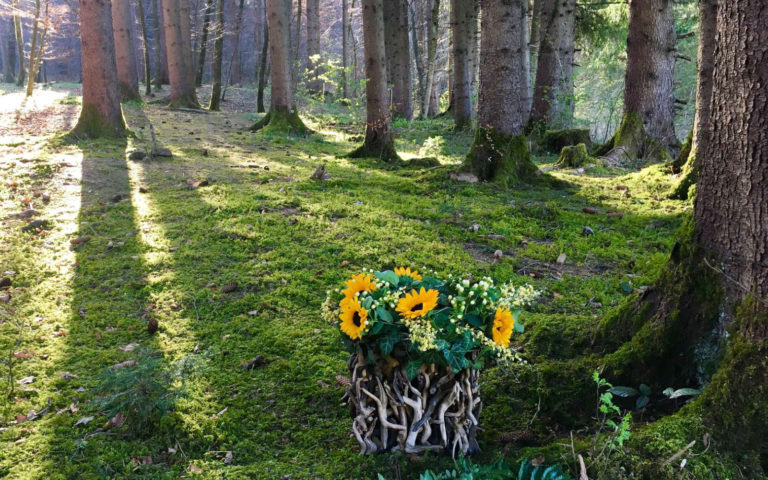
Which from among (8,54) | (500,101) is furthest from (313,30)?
(8,54)

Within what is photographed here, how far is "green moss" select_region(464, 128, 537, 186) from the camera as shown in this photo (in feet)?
26.5

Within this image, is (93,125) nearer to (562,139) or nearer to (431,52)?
(562,139)

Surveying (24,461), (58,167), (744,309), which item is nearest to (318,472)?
(24,461)

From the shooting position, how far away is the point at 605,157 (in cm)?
1077

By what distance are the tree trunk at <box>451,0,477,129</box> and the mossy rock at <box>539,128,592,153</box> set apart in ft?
10.1

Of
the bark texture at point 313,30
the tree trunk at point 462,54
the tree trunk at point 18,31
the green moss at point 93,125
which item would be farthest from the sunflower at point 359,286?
the bark texture at point 313,30

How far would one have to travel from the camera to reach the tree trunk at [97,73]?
36.5ft

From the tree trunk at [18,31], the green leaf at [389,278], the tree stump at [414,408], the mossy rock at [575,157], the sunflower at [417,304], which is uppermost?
the tree trunk at [18,31]

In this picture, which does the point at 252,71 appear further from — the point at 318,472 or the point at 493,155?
the point at 318,472

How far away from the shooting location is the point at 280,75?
45.0 ft

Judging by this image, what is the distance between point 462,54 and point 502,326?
45.1 ft

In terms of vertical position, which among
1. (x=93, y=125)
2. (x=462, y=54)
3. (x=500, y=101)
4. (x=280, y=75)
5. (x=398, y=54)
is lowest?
(x=93, y=125)

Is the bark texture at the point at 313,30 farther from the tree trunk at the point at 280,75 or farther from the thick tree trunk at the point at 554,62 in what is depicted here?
the thick tree trunk at the point at 554,62

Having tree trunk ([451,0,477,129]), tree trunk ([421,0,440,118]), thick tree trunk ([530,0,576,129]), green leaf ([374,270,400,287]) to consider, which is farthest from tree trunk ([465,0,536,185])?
tree trunk ([421,0,440,118])
